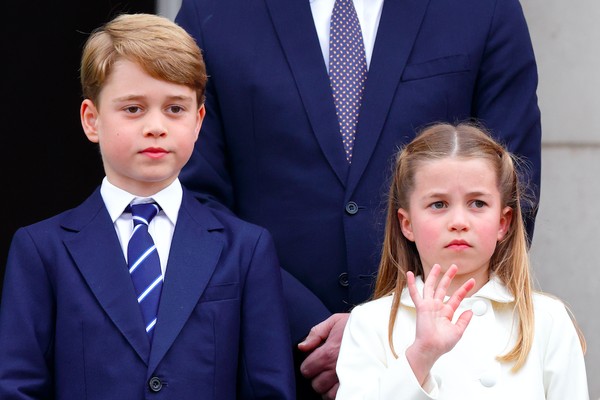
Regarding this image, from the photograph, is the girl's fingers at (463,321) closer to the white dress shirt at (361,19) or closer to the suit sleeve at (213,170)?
the suit sleeve at (213,170)

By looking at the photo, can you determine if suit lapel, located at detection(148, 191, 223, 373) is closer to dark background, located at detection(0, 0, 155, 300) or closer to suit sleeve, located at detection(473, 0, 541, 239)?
suit sleeve, located at detection(473, 0, 541, 239)

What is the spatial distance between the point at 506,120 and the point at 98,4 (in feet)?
6.74

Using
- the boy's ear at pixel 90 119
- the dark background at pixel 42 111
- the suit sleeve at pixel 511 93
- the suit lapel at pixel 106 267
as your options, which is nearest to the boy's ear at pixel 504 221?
the suit sleeve at pixel 511 93

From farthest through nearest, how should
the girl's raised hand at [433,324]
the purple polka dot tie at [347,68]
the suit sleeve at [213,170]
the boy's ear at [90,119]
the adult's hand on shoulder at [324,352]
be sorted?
the purple polka dot tie at [347,68]
the suit sleeve at [213,170]
the adult's hand on shoulder at [324,352]
the boy's ear at [90,119]
the girl's raised hand at [433,324]

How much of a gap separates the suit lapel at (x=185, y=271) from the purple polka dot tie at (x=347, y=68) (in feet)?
1.91

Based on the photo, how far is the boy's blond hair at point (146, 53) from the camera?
395 cm

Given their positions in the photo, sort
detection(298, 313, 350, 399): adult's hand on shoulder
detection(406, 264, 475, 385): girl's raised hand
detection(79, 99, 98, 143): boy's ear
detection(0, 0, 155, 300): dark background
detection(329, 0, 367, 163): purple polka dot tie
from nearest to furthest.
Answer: detection(406, 264, 475, 385): girl's raised hand → detection(79, 99, 98, 143): boy's ear → detection(298, 313, 350, 399): adult's hand on shoulder → detection(329, 0, 367, 163): purple polka dot tie → detection(0, 0, 155, 300): dark background

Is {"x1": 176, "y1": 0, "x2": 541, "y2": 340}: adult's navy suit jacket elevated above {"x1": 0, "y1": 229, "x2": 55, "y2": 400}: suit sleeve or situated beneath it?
elevated above

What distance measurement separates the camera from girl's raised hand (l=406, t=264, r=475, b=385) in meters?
3.64

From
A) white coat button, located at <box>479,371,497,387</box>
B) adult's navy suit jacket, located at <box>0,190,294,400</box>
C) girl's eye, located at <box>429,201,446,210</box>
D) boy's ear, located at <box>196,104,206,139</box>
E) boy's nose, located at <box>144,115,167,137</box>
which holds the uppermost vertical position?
boy's ear, located at <box>196,104,206,139</box>

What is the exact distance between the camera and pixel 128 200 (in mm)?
3965

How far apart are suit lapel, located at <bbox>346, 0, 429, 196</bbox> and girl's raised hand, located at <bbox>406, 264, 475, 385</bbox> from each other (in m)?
0.71

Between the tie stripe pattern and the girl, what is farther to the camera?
the tie stripe pattern

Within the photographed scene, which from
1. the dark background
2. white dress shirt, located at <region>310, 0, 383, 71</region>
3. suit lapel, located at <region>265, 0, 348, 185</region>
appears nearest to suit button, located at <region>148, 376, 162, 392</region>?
suit lapel, located at <region>265, 0, 348, 185</region>
